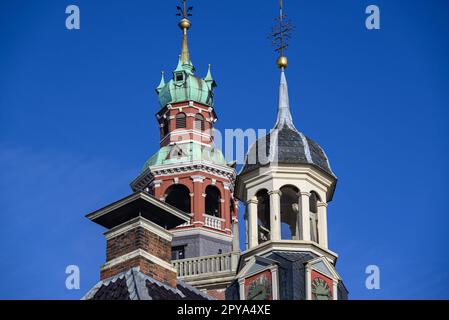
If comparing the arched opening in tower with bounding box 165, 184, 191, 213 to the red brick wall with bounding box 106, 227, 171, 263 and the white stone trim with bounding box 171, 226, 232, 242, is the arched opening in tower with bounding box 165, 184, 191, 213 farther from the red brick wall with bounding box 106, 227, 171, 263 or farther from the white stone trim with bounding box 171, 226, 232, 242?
the red brick wall with bounding box 106, 227, 171, 263

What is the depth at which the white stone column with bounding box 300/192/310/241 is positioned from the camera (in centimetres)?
5456

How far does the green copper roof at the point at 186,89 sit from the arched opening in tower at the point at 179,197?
639 cm

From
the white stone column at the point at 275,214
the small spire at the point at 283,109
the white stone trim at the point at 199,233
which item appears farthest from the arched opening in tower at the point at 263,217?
the white stone trim at the point at 199,233

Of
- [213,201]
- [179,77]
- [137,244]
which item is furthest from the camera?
[179,77]

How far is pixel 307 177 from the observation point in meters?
55.5

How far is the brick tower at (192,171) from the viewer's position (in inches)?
3297

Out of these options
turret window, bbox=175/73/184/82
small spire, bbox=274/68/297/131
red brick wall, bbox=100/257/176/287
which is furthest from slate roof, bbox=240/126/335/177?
turret window, bbox=175/73/184/82

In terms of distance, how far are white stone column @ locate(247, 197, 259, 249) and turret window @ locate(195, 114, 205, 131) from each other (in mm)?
34149

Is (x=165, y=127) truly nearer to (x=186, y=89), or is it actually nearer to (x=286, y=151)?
(x=186, y=89)

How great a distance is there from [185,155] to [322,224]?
32452mm

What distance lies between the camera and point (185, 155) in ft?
287

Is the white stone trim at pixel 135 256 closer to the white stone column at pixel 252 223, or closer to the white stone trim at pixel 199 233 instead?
the white stone column at pixel 252 223

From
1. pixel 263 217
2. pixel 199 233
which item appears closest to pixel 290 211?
pixel 263 217
